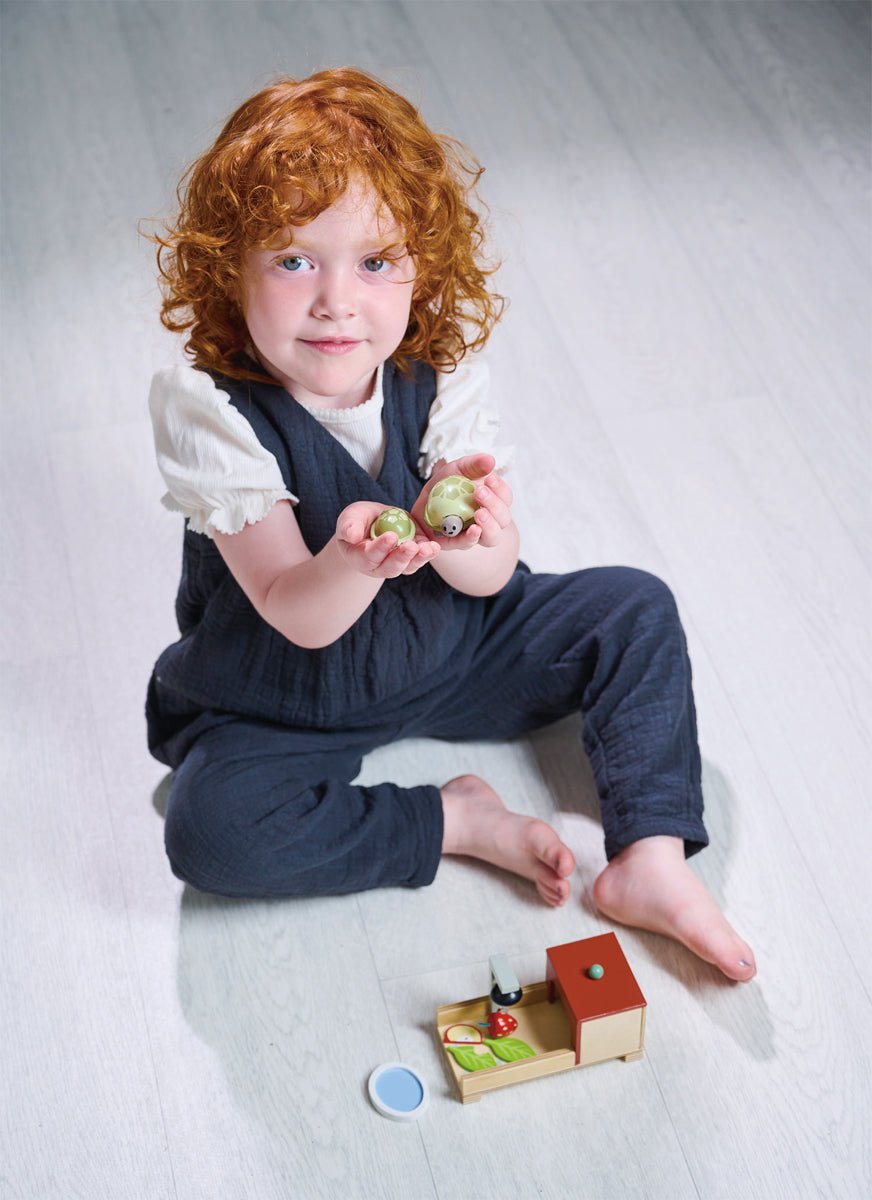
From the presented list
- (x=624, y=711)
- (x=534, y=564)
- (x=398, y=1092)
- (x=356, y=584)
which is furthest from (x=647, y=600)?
(x=398, y=1092)

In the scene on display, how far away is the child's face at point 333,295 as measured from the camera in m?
1.00

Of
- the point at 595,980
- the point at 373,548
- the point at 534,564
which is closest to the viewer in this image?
the point at 373,548

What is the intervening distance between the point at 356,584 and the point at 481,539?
0.09 metres

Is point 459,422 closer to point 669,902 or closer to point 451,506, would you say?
point 451,506

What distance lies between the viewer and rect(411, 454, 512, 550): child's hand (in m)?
0.99

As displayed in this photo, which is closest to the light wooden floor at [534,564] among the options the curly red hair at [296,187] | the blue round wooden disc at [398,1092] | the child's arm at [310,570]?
the blue round wooden disc at [398,1092]

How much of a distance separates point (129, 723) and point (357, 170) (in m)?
0.56

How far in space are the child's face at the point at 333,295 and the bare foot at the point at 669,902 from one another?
1.38ft

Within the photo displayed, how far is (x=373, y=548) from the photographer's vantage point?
955mm

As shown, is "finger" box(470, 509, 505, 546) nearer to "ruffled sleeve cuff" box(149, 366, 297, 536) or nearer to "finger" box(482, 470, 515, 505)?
"finger" box(482, 470, 515, 505)

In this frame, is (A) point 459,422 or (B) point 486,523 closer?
(B) point 486,523

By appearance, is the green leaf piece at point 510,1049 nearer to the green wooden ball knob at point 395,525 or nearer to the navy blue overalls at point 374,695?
the navy blue overalls at point 374,695

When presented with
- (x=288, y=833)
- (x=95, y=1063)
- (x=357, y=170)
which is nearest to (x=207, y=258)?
(x=357, y=170)

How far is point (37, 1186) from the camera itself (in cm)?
103
